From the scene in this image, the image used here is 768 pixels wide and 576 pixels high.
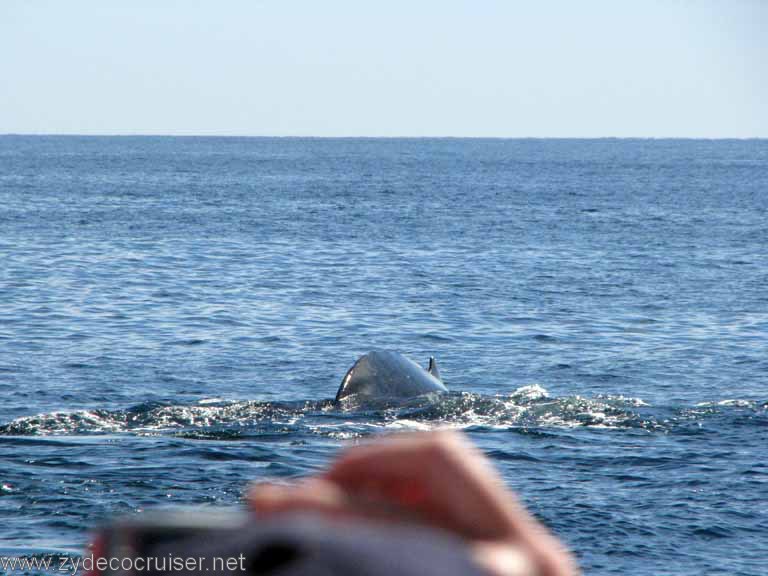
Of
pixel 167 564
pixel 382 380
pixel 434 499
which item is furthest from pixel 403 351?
pixel 434 499

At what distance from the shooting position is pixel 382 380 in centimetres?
1575

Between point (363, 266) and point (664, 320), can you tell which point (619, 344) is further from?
point (363, 266)

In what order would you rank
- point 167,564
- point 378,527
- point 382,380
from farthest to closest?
point 382,380 < point 167,564 < point 378,527

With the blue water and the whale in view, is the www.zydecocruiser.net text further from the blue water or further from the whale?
the whale

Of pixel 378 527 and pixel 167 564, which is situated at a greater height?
pixel 378 527

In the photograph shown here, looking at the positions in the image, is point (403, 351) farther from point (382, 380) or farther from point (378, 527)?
point (378, 527)

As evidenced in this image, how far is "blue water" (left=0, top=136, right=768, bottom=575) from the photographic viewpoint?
11547mm

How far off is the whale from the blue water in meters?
0.48

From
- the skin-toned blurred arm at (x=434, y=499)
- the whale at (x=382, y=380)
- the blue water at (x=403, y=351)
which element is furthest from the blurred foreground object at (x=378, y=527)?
the whale at (x=382, y=380)

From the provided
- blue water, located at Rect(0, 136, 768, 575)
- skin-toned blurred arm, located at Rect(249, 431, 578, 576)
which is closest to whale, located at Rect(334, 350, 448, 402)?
blue water, located at Rect(0, 136, 768, 575)

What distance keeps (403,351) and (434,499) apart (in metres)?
22.0

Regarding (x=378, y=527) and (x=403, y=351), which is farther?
(x=403, y=351)

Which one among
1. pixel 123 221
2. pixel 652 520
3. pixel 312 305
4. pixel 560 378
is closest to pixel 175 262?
pixel 312 305

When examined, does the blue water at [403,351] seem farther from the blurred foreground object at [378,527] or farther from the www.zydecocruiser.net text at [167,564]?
the blurred foreground object at [378,527]
